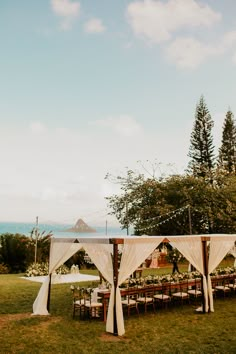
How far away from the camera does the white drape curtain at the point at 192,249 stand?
8133 millimetres

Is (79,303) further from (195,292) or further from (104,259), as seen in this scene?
(195,292)

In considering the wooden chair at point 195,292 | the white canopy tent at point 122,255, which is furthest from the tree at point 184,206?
the white canopy tent at point 122,255

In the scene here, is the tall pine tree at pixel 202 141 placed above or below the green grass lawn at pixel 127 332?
above

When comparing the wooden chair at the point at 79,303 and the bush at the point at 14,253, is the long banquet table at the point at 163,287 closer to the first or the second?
the wooden chair at the point at 79,303

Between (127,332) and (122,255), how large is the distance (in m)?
1.39

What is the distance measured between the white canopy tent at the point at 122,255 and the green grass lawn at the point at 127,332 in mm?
351

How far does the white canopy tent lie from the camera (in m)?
6.76

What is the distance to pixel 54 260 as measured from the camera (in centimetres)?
851

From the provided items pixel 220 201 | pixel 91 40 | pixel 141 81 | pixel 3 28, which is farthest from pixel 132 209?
pixel 3 28

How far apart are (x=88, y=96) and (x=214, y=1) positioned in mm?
5823

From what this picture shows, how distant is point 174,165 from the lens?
71.2 ft

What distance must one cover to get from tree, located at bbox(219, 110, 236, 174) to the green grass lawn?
62.6 feet

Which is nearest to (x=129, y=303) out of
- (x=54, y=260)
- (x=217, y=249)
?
(x=54, y=260)

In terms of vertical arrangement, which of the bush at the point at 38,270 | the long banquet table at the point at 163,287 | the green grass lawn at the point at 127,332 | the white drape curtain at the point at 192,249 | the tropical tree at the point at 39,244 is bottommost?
the green grass lawn at the point at 127,332
